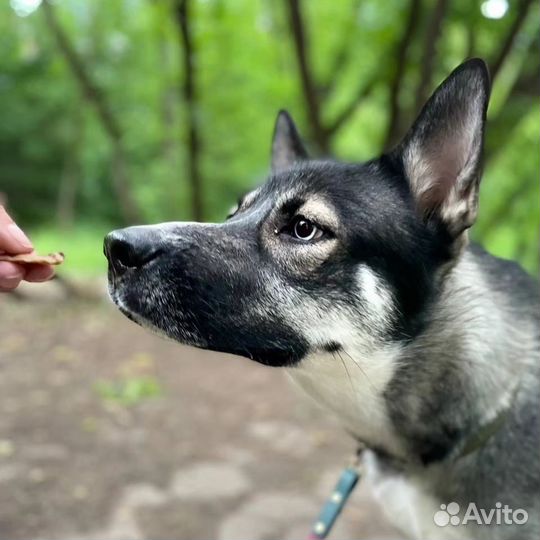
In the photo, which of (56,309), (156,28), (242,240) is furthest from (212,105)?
(242,240)

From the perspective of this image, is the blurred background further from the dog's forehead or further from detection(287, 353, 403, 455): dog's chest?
the dog's forehead

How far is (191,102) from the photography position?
313 inches

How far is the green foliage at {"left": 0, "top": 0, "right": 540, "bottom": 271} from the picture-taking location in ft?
21.2

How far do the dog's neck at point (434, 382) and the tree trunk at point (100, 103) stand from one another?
22.1ft

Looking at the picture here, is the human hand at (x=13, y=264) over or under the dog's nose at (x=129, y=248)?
under

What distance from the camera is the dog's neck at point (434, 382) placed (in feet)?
7.50

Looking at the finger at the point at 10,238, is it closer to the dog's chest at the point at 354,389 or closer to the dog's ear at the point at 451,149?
the dog's chest at the point at 354,389

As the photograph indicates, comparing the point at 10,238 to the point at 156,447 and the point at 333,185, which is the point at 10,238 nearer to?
the point at 333,185

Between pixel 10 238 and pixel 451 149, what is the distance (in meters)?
1.58

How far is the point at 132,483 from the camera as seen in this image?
4016 mm

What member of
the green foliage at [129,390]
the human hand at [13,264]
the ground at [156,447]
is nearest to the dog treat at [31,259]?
the human hand at [13,264]

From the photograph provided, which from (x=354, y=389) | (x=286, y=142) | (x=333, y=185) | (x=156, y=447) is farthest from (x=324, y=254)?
(x=156, y=447)

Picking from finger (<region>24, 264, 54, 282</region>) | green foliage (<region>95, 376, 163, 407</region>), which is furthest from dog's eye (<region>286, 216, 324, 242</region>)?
green foliage (<region>95, 376, 163, 407</region>)

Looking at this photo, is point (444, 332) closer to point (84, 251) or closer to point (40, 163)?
point (84, 251)
